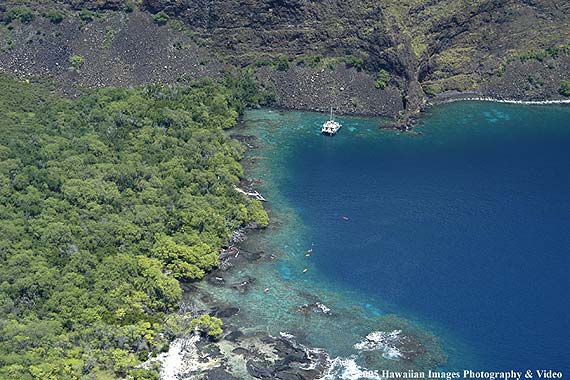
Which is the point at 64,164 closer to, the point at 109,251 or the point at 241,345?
the point at 109,251

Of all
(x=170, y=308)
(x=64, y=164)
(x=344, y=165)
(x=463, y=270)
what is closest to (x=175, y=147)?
(x=64, y=164)

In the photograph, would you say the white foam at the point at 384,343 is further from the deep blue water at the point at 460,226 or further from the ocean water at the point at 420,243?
the deep blue water at the point at 460,226

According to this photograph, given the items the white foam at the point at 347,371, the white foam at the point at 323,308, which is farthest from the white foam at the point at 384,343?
the white foam at the point at 323,308

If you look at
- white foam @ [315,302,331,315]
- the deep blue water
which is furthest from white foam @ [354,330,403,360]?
white foam @ [315,302,331,315]

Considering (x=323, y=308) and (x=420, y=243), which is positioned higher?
(x=420, y=243)

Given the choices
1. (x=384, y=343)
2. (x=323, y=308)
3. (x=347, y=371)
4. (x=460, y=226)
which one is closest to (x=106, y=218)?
(x=323, y=308)

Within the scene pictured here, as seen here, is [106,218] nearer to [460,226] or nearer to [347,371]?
[347,371]

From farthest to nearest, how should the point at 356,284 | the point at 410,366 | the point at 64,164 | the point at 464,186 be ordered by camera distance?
the point at 464,186 → the point at 64,164 → the point at 356,284 → the point at 410,366
